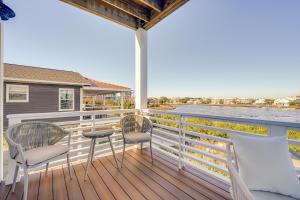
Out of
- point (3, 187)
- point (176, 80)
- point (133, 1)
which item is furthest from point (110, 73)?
point (3, 187)

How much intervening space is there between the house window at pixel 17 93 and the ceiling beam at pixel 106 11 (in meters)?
5.16

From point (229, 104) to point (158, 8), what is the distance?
2070 millimetres

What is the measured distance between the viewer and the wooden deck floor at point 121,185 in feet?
5.24

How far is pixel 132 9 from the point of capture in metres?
2.59

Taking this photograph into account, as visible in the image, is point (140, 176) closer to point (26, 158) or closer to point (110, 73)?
point (26, 158)

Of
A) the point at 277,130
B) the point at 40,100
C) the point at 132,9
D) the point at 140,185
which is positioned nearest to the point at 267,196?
the point at 277,130

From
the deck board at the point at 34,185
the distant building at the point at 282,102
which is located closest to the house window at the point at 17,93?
the deck board at the point at 34,185

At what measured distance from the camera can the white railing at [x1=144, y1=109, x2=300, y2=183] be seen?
1.44 m

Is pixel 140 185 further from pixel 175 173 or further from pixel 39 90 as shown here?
pixel 39 90

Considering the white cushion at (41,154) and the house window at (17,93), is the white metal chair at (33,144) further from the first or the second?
the house window at (17,93)

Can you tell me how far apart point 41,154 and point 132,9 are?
2.71 meters

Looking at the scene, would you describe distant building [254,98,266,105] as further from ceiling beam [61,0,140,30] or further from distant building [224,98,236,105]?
ceiling beam [61,0,140,30]

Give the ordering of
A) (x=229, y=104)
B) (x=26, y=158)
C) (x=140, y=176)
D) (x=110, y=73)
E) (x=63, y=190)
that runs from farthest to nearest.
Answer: (x=110, y=73) < (x=229, y=104) < (x=140, y=176) < (x=63, y=190) < (x=26, y=158)

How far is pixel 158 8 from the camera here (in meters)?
2.48
